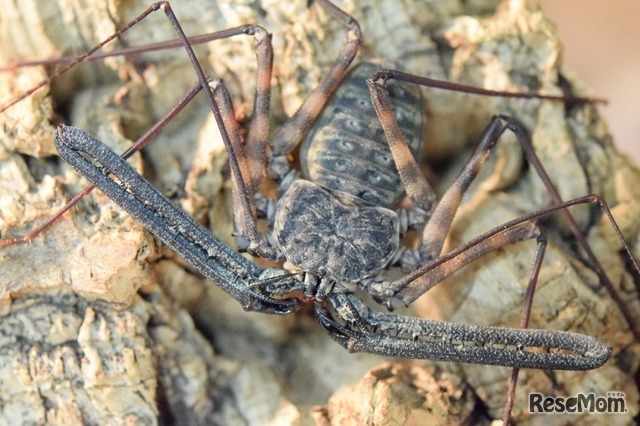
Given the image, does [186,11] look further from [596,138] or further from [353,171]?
[596,138]

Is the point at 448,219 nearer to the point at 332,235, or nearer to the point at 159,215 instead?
the point at 332,235

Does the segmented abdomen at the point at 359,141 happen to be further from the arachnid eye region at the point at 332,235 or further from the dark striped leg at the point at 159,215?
the dark striped leg at the point at 159,215

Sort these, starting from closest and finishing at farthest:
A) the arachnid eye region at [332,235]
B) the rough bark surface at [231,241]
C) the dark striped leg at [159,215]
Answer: the dark striped leg at [159,215]
the rough bark surface at [231,241]
the arachnid eye region at [332,235]

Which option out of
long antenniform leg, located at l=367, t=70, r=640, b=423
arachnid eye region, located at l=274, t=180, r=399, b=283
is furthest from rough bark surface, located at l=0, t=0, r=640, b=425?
arachnid eye region, located at l=274, t=180, r=399, b=283

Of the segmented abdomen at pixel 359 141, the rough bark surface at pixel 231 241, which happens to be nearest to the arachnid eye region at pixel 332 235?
the segmented abdomen at pixel 359 141

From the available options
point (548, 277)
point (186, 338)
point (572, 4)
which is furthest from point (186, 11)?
point (572, 4)

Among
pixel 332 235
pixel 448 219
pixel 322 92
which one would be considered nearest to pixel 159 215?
pixel 332 235
